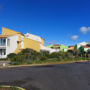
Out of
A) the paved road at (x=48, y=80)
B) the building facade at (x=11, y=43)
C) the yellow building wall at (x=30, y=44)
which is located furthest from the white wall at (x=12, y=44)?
the paved road at (x=48, y=80)

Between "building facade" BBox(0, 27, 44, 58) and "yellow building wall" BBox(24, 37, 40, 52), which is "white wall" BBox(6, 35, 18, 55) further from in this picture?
"yellow building wall" BBox(24, 37, 40, 52)

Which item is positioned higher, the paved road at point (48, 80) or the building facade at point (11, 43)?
the building facade at point (11, 43)

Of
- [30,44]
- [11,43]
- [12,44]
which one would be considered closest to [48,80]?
[12,44]

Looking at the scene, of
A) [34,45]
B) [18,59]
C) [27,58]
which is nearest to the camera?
[18,59]

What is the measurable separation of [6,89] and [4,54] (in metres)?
25.8

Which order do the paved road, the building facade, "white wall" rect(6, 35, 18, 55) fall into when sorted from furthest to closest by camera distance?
"white wall" rect(6, 35, 18, 55)
the building facade
the paved road

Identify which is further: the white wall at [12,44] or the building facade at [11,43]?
the white wall at [12,44]

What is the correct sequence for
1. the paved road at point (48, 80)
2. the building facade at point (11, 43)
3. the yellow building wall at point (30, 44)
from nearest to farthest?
the paved road at point (48, 80)
the building facade at point (11, 43)
the yellow building wall at point (30, 44)

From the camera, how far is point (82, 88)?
594cm

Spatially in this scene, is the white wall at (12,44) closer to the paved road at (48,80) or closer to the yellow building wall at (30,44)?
the yellow building wall at (30,44)

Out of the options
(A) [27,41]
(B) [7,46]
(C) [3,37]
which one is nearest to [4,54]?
(B) [7,46]

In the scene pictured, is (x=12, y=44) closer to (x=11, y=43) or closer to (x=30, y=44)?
(x=11, y=43)

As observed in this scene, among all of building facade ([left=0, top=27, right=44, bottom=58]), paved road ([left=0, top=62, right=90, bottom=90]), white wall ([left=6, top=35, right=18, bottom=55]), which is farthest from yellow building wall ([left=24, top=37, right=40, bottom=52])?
paved road ([left=0, top=62, right=90, bottom=90])

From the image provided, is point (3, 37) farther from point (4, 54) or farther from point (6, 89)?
point (6, 89)
